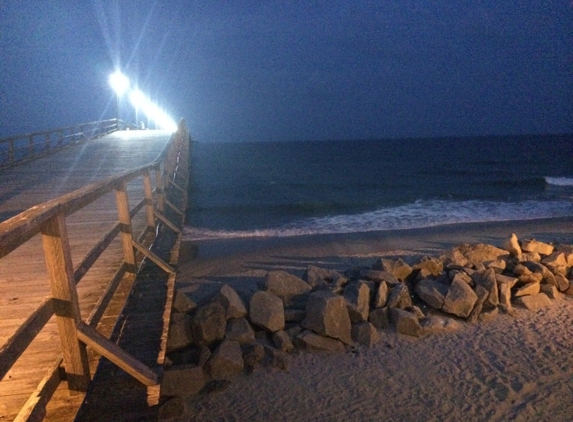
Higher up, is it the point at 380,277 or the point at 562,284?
the point at 380,277

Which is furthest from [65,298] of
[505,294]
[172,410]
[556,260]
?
[556,260]

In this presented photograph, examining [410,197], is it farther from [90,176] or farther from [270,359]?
[270,359]

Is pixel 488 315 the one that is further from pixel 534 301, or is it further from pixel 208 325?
pixel 208 325

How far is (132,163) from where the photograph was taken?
15281 millimetres

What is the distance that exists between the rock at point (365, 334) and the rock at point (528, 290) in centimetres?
300

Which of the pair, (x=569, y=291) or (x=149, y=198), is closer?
(x=149, y=198)

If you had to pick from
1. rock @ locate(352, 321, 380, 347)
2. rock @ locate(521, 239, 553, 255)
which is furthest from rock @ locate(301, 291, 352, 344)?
rock @ locate(521, 239, 553, 255)

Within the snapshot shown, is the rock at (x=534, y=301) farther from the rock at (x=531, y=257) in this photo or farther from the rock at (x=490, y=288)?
the rock at (x=531, y=257)

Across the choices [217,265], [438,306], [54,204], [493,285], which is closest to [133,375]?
[54,204]

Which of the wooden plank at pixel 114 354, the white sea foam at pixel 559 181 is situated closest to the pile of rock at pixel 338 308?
the wooden plank at pixel 114 354

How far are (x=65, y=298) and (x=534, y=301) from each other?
7484 millimetres

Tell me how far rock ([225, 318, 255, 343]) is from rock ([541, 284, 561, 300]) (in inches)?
215

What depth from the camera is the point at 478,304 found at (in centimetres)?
710

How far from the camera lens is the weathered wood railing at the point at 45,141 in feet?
50.1
